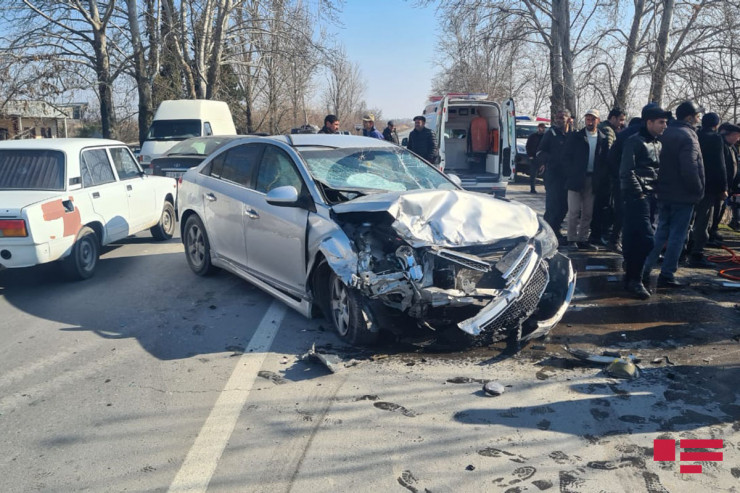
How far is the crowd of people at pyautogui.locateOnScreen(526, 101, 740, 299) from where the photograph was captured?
617 cm

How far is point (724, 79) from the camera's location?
39.2 feet

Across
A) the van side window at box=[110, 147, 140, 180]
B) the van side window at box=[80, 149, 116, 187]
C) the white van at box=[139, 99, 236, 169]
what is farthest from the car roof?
the white van at box=[139, 99, 236, 169]

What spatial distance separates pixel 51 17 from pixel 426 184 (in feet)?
66.3

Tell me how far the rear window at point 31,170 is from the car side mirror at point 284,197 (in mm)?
3194

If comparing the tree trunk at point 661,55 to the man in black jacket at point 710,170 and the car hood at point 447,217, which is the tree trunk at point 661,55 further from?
the car hood at point 447,217

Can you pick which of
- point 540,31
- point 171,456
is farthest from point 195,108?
point 171,456

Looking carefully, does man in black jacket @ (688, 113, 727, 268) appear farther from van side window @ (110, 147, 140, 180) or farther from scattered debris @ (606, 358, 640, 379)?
van side window @ (110, 147, 140, 180)

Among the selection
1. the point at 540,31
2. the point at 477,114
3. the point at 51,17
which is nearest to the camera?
the point at 477,114

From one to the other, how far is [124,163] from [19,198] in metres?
2.20

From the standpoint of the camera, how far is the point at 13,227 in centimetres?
602

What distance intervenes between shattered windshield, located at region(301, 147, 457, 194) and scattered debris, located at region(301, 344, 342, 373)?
1.51 metres

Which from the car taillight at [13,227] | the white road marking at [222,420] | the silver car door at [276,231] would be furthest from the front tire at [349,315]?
the car taillight at [13,227]

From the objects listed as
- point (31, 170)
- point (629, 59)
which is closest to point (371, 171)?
point (31, 170)

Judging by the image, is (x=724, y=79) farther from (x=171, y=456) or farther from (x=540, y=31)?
(x=171, y=456)
